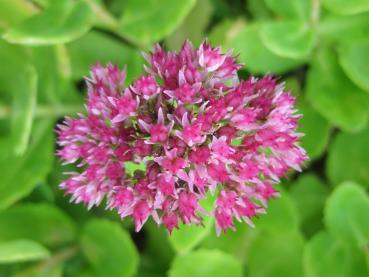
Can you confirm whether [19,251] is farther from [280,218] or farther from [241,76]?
[241,76]

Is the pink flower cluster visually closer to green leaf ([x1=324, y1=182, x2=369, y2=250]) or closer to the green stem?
green leaf ([x1=324, y1=182, x2=369, y2=250])

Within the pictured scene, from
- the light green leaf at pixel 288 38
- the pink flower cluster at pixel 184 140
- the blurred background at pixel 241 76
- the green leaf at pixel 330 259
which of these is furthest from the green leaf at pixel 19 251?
the light green leaf at pixel 288 38

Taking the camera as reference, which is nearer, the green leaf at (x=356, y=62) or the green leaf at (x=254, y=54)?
the green leaf at (x=356, y=62)

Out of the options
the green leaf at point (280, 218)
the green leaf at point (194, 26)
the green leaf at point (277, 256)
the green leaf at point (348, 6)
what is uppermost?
the green leaf at point (348, 6)

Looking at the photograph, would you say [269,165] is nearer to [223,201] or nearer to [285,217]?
[223,201]

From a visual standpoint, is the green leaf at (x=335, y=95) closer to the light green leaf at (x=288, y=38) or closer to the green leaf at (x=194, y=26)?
the light green leaf at (x=288, y=38)

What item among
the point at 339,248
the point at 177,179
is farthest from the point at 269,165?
the point at 339,248
